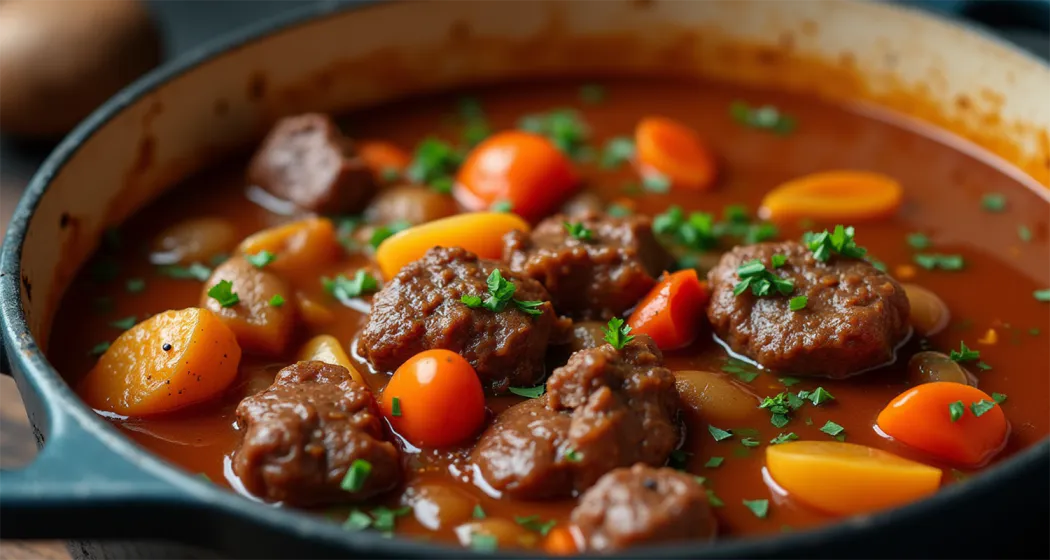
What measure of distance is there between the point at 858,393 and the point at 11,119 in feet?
12.1

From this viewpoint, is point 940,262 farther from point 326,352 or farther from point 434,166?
point 326,352

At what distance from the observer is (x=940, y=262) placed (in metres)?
3.89

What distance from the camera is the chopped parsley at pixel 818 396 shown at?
3221 millimetres

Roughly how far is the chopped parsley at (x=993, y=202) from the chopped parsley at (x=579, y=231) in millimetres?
1643

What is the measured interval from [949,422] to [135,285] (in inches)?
103

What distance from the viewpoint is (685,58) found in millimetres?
5035

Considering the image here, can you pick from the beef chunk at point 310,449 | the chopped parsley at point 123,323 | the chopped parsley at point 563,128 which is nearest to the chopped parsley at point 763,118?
the chopped parsley at point 563,128

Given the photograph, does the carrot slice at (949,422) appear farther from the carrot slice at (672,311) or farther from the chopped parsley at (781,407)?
the carrot slice at (672,311)

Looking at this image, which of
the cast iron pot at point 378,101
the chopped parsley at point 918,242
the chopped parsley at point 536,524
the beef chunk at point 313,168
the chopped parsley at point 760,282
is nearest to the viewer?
the cast iron pot at point 378,101

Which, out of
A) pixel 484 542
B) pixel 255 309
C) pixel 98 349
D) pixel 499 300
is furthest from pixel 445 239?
pixel 484 542

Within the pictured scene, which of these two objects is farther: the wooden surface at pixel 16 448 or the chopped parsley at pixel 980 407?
the wooden surface at pixel 16 448

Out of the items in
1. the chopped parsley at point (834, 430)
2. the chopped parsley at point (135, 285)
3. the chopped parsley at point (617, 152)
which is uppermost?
the chopped parsley at point (617, 152)

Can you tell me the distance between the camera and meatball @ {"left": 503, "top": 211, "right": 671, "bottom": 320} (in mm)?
3477

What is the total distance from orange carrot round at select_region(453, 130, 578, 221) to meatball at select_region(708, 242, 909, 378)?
0.93m
